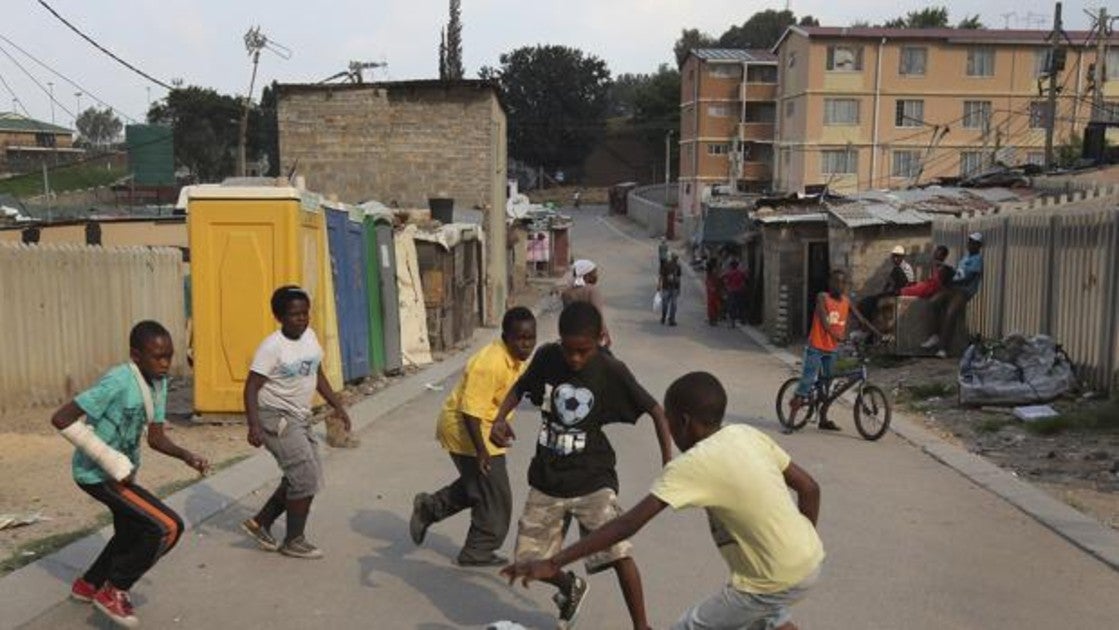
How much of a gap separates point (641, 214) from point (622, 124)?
29935 millimetres

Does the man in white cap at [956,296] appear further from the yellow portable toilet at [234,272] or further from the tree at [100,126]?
the tree at [100,126]

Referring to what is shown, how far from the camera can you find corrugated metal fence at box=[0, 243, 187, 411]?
10680 millimetres

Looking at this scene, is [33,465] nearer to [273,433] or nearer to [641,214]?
[273,433]

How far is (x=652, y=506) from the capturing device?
3.17 metres

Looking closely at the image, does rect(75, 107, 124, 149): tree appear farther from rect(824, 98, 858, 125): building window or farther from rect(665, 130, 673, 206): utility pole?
rect(824, 98, 858, 125): building window

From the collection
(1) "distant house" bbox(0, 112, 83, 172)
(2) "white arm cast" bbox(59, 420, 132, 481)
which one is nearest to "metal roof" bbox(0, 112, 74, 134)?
(1) "distant house" bbox(0, 112, 83, 172)

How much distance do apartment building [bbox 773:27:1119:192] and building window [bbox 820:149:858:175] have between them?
6 centimetres

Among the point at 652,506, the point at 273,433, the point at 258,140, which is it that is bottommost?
the point at 273,433

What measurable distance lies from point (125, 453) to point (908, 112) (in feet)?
190

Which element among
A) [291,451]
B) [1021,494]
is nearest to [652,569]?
[291,451]

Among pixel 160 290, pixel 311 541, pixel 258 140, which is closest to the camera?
pixel 311 541

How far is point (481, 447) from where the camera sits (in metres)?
5.34

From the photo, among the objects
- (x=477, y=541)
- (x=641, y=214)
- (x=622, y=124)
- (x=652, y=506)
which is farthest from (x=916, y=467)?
(x=622, y=124)

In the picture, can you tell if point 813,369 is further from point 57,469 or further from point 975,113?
point 975,113
